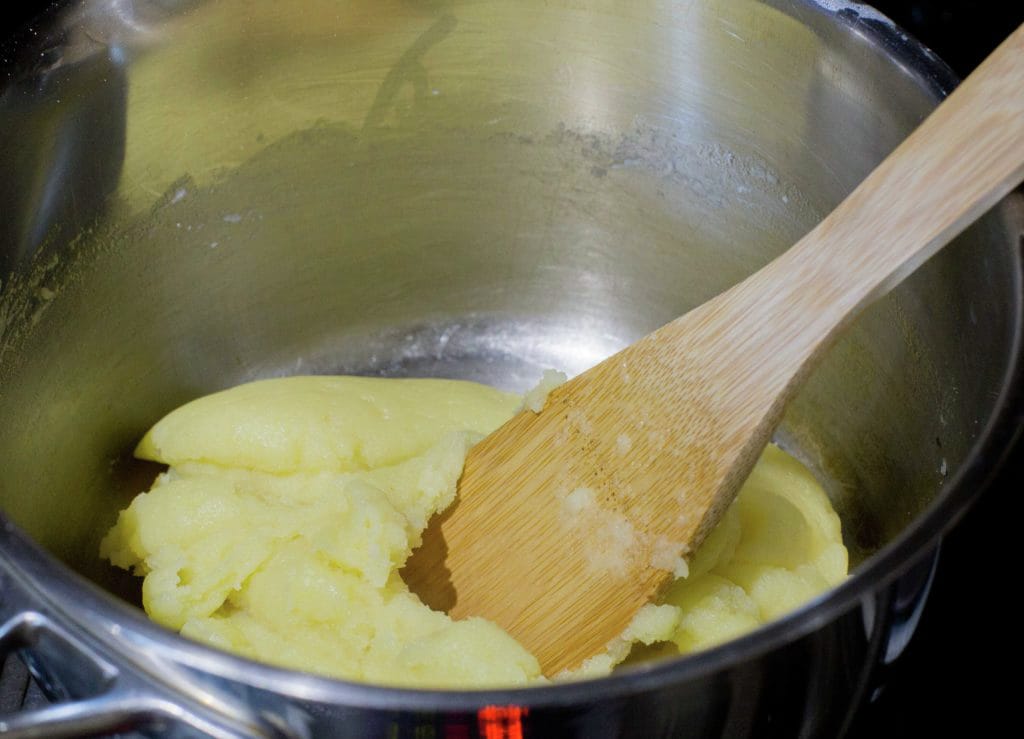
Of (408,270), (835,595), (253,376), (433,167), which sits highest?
(835,595)

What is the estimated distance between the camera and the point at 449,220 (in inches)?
64.7

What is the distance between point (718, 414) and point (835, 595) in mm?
328

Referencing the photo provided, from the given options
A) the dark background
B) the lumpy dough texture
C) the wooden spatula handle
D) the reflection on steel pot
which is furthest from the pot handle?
the dark background

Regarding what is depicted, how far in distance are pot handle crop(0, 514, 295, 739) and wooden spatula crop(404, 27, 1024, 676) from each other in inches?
17.0

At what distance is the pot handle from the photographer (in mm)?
792

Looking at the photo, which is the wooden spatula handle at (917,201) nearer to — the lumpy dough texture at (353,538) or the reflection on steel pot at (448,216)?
the reflection on steel pot at (448,216)

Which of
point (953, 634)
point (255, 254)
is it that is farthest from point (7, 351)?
point (953, 634)

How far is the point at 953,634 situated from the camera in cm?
137

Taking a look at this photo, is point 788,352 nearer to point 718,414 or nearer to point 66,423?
point 718,414

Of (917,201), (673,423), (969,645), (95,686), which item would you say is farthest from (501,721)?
(969,645)

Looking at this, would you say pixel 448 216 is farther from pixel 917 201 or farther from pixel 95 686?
pixel 95 686

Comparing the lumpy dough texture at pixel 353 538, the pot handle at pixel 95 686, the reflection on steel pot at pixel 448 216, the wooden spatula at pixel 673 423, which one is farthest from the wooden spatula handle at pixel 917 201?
the pot handle at pixel 95 686

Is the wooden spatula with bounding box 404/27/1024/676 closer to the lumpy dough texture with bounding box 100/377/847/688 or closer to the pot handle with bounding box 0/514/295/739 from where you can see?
the lumpy dough texture with bounding box 100/377/847/688

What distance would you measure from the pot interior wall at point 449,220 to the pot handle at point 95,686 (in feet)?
1.34
